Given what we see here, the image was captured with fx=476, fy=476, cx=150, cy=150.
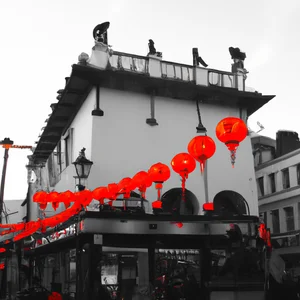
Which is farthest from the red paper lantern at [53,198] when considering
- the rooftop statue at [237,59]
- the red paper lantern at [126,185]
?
the rooftop statue at [237,59]

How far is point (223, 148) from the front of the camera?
20.9m

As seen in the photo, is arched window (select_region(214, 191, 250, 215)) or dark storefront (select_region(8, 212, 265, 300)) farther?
arched window (select_region(214, 191, 250, 215))

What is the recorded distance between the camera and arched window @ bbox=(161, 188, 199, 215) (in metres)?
19.4

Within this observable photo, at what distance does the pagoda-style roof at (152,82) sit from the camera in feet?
62.8

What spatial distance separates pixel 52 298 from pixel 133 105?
835 cm

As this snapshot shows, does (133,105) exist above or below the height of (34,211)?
above

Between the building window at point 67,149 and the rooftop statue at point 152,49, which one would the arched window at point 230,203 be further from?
the building window at point 67,149

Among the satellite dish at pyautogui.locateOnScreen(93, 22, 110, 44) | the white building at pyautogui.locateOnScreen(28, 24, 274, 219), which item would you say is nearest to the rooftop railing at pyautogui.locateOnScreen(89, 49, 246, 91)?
the white building at pyautogui.locateOnScreen(28, 24, 274, 219)

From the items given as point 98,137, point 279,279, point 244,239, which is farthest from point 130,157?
point 279,279

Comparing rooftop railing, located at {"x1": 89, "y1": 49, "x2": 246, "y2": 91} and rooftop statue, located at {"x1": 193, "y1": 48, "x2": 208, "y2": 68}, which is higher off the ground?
rooftop statue, located at {"x1": 193, "y1": 48, "x2": 208, "y2": 68}

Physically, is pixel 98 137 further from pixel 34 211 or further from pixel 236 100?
pixel 34 211

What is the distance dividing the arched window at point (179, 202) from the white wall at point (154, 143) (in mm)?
244

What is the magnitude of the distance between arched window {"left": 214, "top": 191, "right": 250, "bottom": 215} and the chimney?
43.7 ft

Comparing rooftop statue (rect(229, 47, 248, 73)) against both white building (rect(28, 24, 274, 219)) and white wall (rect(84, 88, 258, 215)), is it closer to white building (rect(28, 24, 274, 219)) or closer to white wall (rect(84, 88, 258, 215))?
white building (rect(28, 24, 274, 219))
